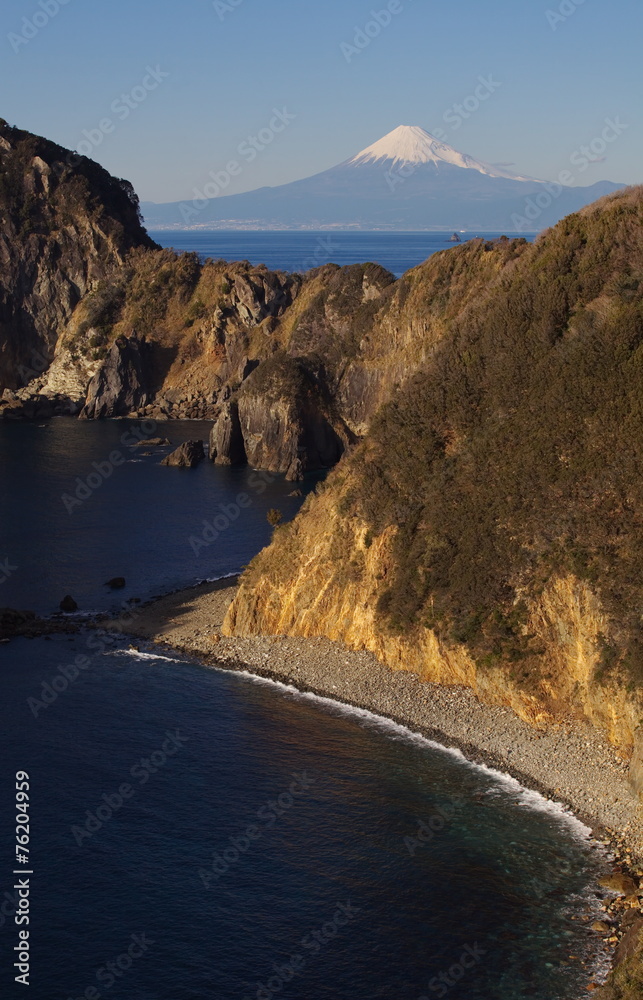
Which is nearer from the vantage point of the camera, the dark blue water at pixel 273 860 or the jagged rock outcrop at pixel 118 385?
the dark blue water at pixel 273 860

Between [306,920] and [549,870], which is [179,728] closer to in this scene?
[306,920]

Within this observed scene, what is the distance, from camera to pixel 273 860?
3294 centimetres

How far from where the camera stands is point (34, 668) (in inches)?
1896

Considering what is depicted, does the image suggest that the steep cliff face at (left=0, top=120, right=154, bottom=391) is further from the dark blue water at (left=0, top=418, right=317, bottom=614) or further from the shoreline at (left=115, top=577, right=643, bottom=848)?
the shoreline at (left=115, top=577, right=643, bottom=848)

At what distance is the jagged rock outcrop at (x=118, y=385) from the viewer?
11744 cm

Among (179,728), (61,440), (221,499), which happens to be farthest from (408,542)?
(61,440)

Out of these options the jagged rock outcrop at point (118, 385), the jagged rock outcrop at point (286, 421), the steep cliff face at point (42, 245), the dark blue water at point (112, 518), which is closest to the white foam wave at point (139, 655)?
the dark blue water at point (112, 518)

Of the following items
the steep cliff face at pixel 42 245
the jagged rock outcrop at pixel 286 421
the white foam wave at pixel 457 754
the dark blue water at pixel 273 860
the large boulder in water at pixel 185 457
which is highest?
the steep cliff face at pixel 42 245

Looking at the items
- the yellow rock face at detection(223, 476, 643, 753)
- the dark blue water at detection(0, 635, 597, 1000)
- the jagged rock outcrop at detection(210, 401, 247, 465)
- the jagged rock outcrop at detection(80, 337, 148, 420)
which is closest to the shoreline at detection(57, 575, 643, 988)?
the yellow rock face at detection(223, 476, 643, 753)

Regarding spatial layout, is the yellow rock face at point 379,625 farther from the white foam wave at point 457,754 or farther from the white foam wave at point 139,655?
the white foam wave at point 139,655

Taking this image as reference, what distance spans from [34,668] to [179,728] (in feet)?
31.7

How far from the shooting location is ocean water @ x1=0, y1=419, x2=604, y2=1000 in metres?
28.1

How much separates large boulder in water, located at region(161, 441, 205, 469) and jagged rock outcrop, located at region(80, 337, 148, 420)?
25.6 m

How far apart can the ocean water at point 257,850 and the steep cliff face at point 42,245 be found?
86274mm
